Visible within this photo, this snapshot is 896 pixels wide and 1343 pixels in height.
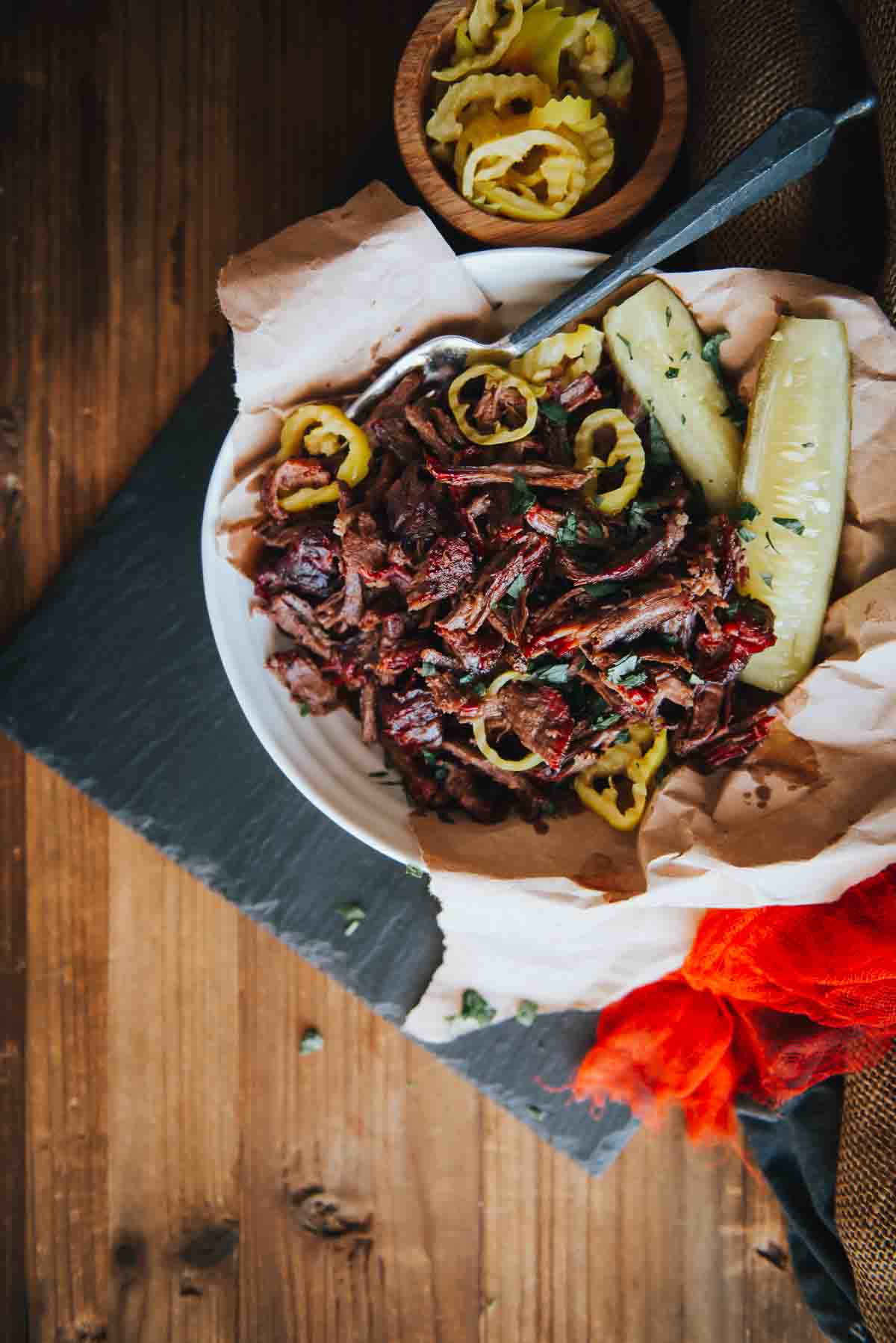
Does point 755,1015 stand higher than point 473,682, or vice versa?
point 473,682

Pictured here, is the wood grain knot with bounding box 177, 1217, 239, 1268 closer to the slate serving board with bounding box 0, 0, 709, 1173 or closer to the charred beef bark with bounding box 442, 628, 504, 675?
the slate serving board with bounding box 0, 0, 709, 1173

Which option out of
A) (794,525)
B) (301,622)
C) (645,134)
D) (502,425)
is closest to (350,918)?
(301,622)

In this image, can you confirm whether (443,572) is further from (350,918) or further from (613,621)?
(350,918)

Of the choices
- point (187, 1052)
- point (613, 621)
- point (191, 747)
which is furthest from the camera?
point (187, 1052)

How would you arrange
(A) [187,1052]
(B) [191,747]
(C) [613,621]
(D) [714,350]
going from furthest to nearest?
1. (A) [187,1052]
2. (B) [191,747]
3. (D) [714,350]
4. (C) [613,621]

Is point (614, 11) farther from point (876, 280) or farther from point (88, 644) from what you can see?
point (88, 644)

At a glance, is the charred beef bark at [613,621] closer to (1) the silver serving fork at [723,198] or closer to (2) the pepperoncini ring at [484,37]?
(1) the silver serving fork at [723,198]
